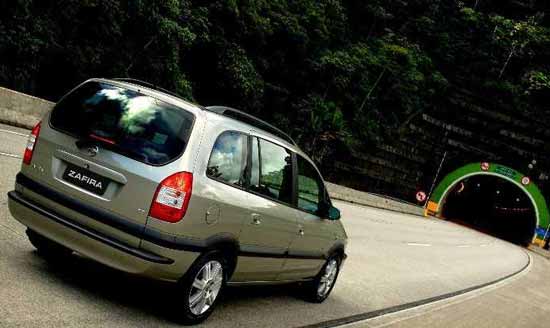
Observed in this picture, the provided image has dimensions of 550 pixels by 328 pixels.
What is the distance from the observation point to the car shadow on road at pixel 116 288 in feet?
17.4

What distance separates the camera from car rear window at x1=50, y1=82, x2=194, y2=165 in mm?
5094

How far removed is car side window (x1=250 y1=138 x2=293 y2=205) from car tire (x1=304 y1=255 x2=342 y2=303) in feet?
6.08

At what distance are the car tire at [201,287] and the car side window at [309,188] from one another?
1.51m

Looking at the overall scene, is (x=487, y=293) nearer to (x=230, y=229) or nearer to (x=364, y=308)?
(x=364, y=308)

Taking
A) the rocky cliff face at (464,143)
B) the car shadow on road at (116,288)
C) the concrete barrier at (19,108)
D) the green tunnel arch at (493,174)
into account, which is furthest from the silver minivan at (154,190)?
the green tunnel arch at (493,174)

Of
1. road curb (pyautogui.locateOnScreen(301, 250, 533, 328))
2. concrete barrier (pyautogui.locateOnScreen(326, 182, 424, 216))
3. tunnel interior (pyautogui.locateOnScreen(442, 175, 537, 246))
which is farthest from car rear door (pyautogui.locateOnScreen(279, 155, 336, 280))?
tunnel interior (pyautogui.locateOnScreen(442, 175, 537, 246))

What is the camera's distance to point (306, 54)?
39062 millimetres

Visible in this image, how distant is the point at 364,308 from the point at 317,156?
103 feet

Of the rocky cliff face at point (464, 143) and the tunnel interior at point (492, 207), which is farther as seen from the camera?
the tunnel interior at point (492, 207)

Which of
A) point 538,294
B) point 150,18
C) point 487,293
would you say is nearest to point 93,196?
point 487,293

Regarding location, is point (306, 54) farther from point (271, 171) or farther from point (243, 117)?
point (271, 171)

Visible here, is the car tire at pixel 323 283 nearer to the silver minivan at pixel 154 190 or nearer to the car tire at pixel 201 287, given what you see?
the silver minivan at pixel 154 190

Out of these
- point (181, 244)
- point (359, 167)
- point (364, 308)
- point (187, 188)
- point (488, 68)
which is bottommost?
point (359, 167)

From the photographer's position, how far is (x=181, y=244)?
4938mm
